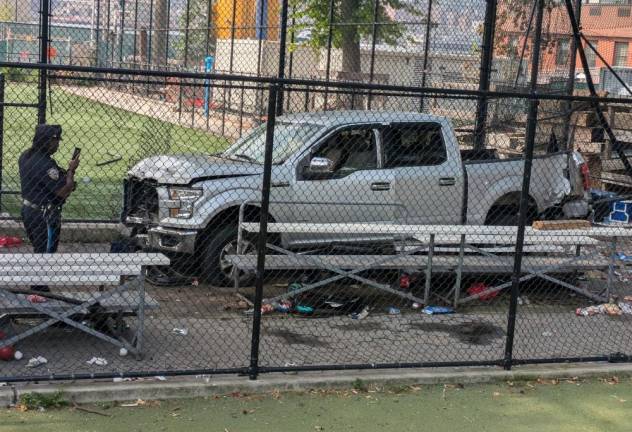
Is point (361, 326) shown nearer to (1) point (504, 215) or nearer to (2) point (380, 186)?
(2) point (380, 186)

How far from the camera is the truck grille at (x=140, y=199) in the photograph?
10492 millimetres

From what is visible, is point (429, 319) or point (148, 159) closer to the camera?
point (429, 319)

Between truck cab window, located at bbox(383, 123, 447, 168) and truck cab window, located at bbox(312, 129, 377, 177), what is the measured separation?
0.17 meters

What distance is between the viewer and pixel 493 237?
10133 mm

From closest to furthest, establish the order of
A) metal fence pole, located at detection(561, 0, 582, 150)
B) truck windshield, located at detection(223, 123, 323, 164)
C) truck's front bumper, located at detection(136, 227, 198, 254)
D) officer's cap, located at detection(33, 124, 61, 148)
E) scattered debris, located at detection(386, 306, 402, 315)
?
officer's cap, located at detection(33, 124, 61, 148) → scattered debris, located at detection(386, 306, 402, 315) → truck's front bumper, located at detection(136, 227, 198, 254) → truck windshield, located at detection(223, 123, 323, 164) → metal fence pole, located at detection(561, 0, 582, 150)

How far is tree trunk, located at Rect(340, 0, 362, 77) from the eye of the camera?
19.1m

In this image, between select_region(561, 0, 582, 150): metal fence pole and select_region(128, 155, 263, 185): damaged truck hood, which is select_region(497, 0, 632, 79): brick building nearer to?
select_region(561, 0, 582, 150): metal fence pole

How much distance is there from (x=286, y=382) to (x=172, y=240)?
3.43 meters

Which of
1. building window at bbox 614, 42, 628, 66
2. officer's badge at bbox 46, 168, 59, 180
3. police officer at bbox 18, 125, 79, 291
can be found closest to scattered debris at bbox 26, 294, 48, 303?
police officer at bbox 18, 125, 79, 291

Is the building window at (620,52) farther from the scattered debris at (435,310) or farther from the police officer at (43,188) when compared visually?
the police officer at (43,188)

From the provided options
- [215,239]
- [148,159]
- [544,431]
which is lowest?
[544,431]

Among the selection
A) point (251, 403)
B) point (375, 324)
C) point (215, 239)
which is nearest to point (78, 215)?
point (215, 239)

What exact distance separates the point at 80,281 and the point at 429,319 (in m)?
3.64

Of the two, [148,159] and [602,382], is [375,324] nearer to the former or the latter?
[602,382]
